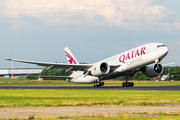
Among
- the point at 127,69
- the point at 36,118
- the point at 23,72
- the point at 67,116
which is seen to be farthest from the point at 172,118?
the point at 23,72

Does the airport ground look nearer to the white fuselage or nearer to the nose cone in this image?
the nose cone

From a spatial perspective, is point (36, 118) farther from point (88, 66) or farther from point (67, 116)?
point (88, 66)

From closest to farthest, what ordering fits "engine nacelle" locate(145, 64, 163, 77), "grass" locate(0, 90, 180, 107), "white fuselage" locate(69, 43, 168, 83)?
"grass" locate(0, 90, 180, 107) < "white fuselage" locate(69, 43, 168, 83) < "engine nacelle" locate(145, 64, 163, 77)

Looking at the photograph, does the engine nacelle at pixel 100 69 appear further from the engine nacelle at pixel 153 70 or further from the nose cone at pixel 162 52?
the nose cone at pixel 162 52

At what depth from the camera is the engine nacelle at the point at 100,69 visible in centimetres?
4028

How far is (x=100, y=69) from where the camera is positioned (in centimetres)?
4016

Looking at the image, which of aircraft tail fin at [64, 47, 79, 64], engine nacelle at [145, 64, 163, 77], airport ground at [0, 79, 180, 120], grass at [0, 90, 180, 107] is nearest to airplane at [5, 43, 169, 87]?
engine nacelle at [145, 64, 163, 77]

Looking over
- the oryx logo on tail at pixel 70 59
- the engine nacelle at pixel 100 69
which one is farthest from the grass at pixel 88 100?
the oryx logo on tail at pixel 70 59

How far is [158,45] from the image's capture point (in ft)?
124

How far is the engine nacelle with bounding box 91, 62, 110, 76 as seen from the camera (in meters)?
40.3

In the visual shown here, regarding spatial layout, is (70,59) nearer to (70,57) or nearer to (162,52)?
(70,57)

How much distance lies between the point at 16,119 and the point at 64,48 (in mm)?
41836

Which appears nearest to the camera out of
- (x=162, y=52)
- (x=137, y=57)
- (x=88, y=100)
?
(x=88, y=100)

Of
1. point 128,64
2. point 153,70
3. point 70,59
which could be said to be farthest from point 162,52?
point 70,59
